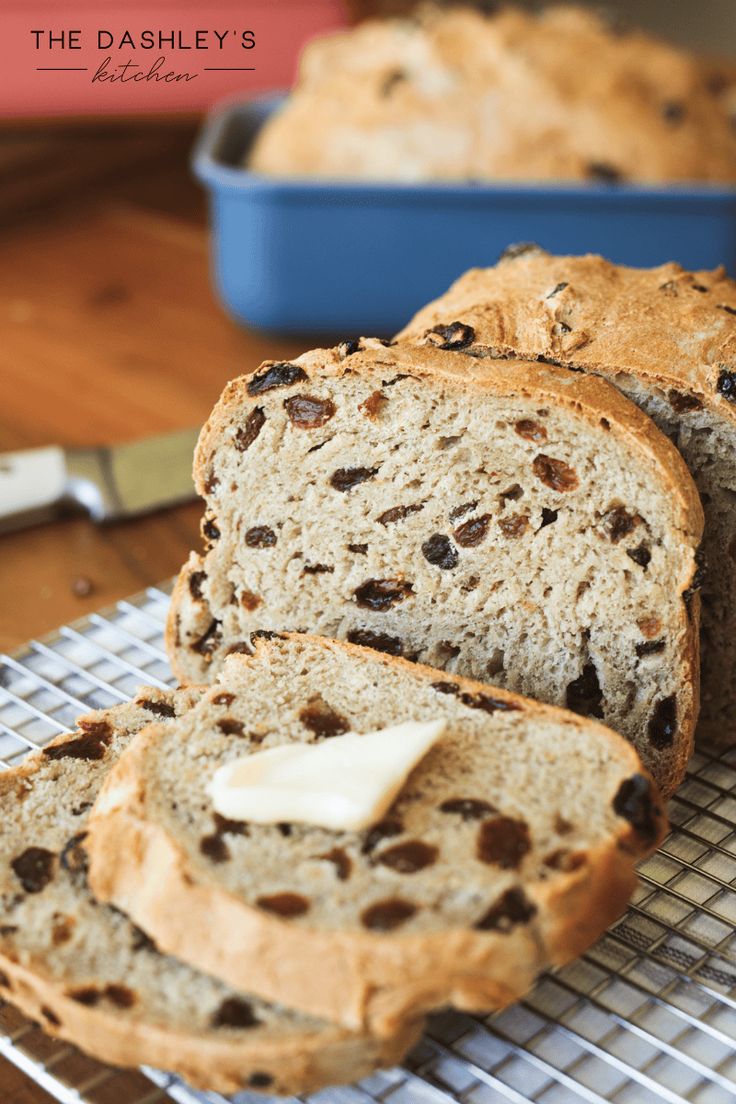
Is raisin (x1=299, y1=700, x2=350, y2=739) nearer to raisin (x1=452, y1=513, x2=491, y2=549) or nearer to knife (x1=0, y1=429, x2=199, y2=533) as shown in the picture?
raisin (x1=452, y1=513, x2=491, y2=549)

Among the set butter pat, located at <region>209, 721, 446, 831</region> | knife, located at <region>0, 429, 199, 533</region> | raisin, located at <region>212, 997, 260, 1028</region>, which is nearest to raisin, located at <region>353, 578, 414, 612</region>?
butter pat, located at <region>209, 721, 446, 831</region>

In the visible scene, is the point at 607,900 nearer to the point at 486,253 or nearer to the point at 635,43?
the point at 486,253

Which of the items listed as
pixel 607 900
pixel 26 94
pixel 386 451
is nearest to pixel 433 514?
pixel 386 451

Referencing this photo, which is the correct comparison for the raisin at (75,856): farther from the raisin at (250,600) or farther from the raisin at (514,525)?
the raisin at (514,525)

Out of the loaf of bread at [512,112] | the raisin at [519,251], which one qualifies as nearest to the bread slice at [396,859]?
the raisin at [519,251]

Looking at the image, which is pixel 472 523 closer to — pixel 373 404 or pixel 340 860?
pixel 373 404

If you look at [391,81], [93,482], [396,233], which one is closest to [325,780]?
[93,482]
